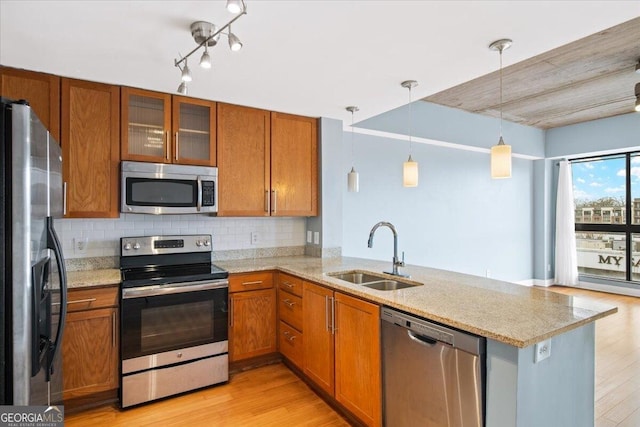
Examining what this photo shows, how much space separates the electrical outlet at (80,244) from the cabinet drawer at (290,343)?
171cm

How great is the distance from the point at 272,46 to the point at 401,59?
806mm

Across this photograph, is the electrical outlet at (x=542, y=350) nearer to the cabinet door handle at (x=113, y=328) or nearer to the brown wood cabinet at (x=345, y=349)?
the brown wood cabinet at (x=345, y=349)

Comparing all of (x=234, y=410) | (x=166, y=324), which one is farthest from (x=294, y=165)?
(x=234, y=410)

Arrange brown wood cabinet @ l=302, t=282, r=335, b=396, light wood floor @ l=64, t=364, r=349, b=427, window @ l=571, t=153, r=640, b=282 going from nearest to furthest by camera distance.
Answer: light wood floor @ l=64, t=364, r=349, b=427 → brown wood cabinet @ l=302, t=282, r=335, b=396 → window @ l=571, t=153, r=640, b=282

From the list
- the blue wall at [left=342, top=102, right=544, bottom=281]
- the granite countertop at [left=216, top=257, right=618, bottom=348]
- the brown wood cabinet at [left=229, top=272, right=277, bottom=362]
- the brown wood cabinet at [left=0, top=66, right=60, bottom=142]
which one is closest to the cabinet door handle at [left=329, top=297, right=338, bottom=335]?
the granite countertop at [left=216, top=257, right=618, bottom=348]

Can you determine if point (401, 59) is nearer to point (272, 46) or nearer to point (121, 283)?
point (272, 46)

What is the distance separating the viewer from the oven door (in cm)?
251

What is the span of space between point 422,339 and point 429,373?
0.16 meters

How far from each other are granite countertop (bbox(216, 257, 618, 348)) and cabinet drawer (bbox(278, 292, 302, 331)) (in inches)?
11.4

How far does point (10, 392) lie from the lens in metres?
1.14

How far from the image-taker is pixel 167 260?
309 cm

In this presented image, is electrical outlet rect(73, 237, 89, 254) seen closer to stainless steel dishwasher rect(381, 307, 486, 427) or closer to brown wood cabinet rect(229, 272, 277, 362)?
brown wood cabinet rect(229, 272, 277, 362)

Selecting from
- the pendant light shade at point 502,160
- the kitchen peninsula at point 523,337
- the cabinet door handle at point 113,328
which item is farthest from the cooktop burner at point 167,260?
the pendant light shade at point 502,160

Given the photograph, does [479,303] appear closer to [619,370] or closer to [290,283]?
[290,283]
